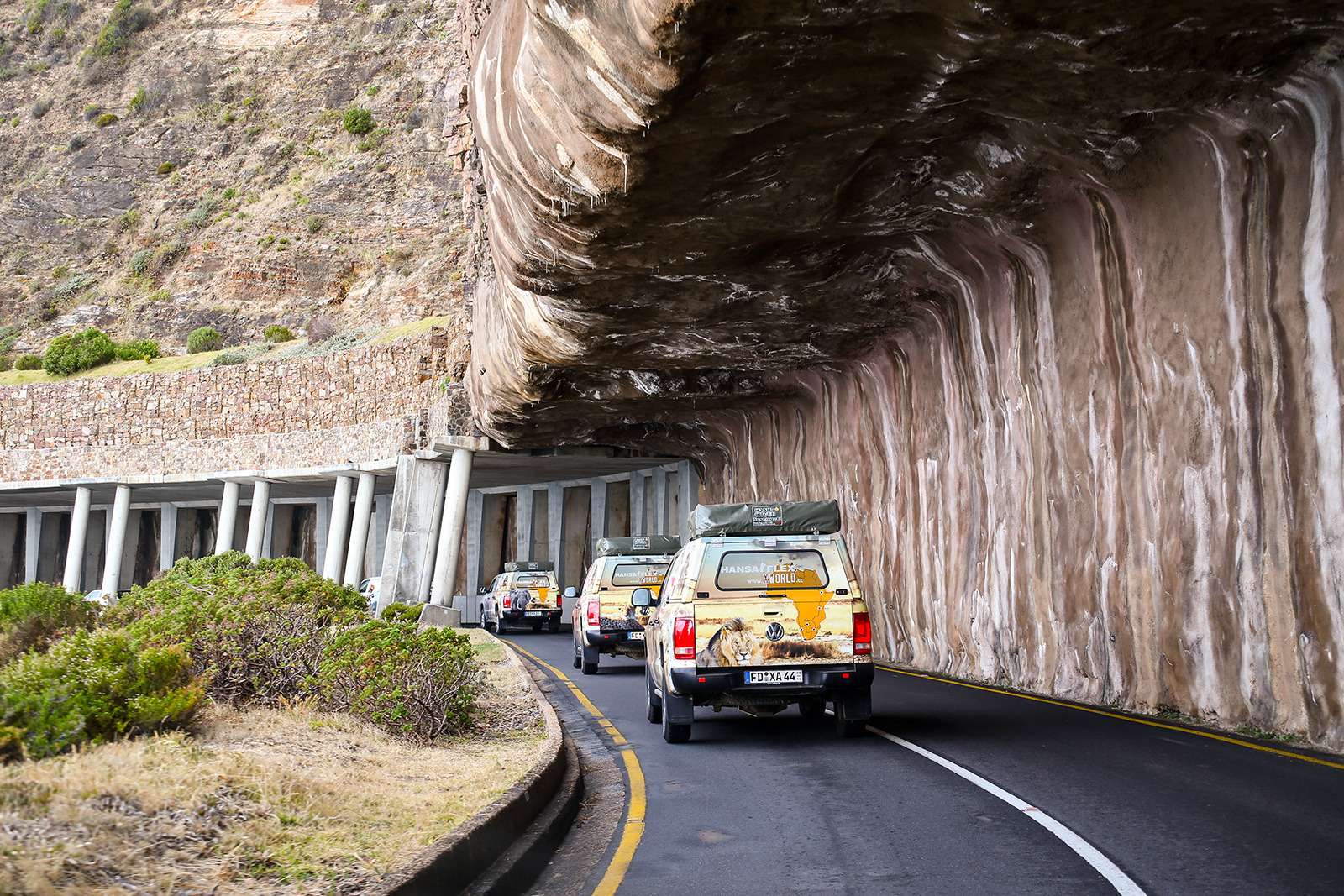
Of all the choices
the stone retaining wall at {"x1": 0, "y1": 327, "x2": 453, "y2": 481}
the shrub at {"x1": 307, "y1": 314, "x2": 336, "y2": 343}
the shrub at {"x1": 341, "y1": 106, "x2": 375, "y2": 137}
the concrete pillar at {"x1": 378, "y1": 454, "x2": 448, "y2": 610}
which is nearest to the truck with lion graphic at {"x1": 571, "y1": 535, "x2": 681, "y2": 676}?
the stone retaining wall at {"x1": 0, "y1": 327, "x2": 453, "y2": 481}

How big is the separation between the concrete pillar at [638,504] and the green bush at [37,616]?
2945 cm

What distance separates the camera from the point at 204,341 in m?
77.1

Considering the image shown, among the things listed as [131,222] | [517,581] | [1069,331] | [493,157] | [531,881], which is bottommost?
[531,881]

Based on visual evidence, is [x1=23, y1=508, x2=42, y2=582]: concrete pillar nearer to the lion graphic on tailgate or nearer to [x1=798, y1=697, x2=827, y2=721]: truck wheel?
[x1=798, y1=697, x2=827, y2=721]: truck wheel

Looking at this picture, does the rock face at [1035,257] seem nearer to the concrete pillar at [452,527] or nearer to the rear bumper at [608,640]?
the rear bumper at [608,640]

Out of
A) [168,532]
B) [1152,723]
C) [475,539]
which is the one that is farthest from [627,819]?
[168,532]

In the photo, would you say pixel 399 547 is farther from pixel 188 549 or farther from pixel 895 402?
pixel 188 549

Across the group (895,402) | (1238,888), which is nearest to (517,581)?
(895,402)

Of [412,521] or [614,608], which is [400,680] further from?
[412,521]

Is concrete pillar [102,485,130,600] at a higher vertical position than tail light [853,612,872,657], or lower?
higher

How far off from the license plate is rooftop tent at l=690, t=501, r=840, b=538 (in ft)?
4.80

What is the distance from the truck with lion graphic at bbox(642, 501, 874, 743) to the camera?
1204 cm

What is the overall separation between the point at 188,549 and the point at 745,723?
58.2 m

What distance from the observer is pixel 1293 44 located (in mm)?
10477
